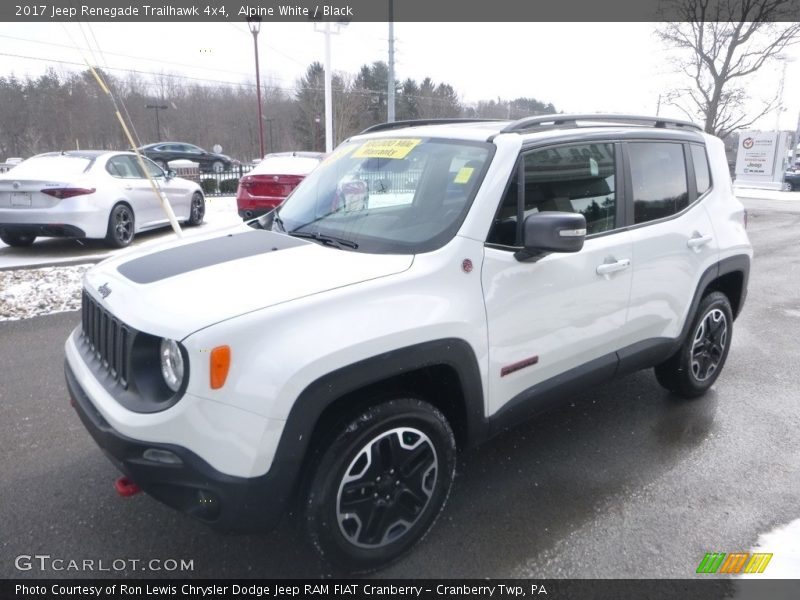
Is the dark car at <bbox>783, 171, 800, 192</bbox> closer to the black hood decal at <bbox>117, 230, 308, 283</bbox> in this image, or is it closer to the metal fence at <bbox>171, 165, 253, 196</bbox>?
the metal fence at <bbox>171, 165, 253, 196</bbox>

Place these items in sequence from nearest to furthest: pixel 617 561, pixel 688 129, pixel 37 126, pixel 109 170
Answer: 1. pixel 617 561
2. pixel 688 129
3. pixel 109 170
4. pixel 37 126

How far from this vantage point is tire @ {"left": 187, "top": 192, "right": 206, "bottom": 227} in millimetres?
11906

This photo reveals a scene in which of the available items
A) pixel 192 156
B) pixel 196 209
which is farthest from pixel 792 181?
pixel 192 156

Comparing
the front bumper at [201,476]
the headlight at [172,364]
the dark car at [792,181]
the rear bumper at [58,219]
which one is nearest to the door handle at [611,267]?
the front bumper at [201,476]

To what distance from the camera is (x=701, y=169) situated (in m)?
4.02

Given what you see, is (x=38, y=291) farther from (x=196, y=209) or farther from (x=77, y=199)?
(x=196, y=209)

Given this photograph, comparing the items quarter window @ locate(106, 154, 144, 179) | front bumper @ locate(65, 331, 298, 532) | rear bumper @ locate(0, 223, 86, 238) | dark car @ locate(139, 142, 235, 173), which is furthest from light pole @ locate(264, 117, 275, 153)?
front bumper @ locate(65, 331, 298, 532)

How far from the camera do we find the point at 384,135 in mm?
3590

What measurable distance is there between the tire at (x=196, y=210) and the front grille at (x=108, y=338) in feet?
31.4

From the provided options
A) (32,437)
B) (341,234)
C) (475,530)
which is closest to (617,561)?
(475,530)

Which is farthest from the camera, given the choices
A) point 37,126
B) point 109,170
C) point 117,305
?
point 37,126

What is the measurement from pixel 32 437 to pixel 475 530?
2.79 m

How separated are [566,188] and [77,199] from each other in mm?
7829

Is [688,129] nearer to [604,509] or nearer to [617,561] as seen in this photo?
[604,509]
